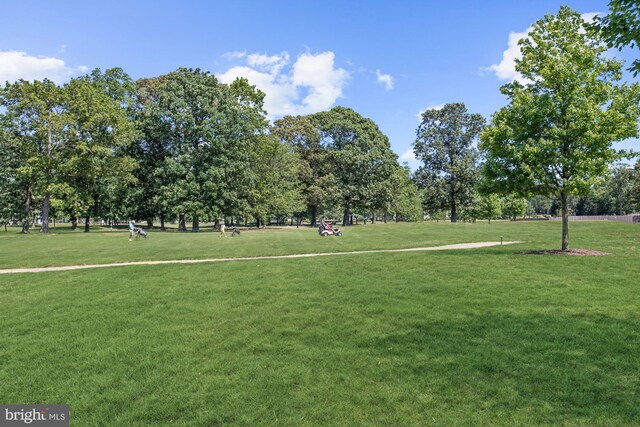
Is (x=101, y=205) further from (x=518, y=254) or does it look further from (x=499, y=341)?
(x=499, y=341)

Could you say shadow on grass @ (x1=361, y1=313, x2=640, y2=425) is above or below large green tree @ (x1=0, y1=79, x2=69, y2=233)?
below

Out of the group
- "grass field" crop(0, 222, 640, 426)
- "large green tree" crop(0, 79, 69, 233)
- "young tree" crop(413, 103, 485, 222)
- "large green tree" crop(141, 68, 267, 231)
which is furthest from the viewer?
"young tree" crop(413, 103, 485, 222)

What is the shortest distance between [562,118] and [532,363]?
50.1 ft

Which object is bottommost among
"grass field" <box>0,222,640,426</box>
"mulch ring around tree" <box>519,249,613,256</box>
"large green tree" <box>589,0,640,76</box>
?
"grass field" <box>0,222,640,426</box>

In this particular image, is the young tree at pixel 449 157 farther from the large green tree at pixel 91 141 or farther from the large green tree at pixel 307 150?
the large green tree at pixel 91 141

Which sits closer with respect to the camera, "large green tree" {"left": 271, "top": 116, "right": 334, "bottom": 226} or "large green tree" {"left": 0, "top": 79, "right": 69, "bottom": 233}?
"large green tree" {"left": 0, "top": 79, "right": 69, "bottom": 233}

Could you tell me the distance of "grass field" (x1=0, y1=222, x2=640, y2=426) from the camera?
4941 mm

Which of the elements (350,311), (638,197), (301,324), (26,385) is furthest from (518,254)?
(638,197)

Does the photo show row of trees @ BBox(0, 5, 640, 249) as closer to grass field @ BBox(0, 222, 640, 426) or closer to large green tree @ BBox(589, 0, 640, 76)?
grass field @ BBox(0, 222, 640, 426)

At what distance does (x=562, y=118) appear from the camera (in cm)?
1753

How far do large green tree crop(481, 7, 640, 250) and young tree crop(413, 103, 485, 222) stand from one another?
37.4 metres

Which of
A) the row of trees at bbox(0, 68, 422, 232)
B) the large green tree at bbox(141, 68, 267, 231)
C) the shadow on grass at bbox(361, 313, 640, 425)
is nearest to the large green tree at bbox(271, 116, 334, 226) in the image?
the row of trees at bbox(0, 68, 422, 232)

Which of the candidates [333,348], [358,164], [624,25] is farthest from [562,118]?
[358,164]

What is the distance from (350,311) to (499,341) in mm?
3296
